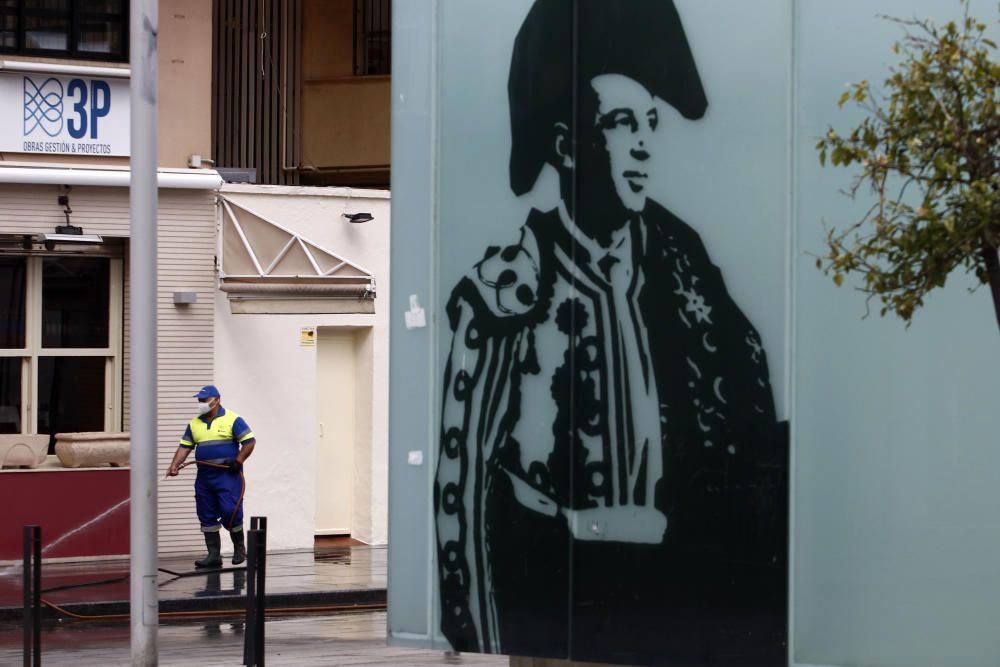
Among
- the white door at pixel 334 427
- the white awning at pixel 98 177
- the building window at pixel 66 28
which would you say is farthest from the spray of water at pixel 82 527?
the building window at pixel 66 28

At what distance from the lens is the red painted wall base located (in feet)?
53.2

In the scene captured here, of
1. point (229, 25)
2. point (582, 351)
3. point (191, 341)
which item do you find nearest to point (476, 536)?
point (582, 351)

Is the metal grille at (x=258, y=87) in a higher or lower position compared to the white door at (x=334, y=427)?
higher

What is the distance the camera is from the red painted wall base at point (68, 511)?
16.2 metres

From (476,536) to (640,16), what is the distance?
3087mm

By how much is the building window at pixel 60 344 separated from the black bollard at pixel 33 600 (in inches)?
244

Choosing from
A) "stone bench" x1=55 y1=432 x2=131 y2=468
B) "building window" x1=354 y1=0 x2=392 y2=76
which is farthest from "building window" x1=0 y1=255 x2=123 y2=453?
"building window" x1=354 y1=0 x2=392 y2=76

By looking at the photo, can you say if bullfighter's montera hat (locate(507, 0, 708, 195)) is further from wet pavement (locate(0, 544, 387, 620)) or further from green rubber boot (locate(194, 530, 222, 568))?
green rubber boot (locate(194, 530, 222, 568))

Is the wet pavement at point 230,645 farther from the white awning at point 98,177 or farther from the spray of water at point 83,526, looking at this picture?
the white awning at point 98,177

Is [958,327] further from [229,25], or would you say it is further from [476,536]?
[229,25]

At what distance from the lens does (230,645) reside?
12219 mm

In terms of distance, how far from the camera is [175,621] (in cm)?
1360

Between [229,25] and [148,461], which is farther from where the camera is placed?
[229,25]

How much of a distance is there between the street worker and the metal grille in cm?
591
